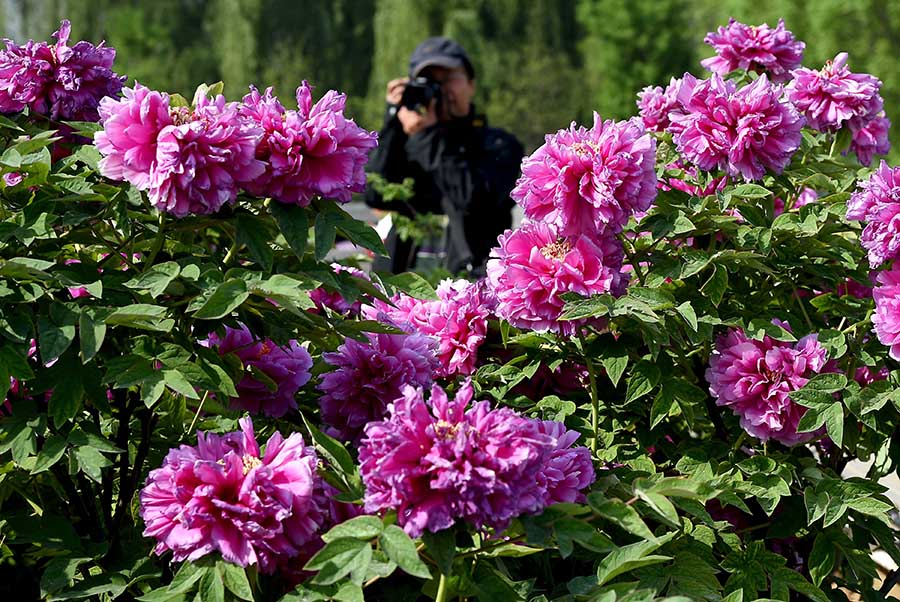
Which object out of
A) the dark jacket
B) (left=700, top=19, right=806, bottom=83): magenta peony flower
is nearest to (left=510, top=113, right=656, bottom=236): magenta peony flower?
(left=700, top=19, right=806, bottom=83): magenta peony flower

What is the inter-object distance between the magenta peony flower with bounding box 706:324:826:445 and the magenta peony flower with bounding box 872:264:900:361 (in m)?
0.10

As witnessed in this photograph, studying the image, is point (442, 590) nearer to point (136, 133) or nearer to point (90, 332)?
point (90, 332)

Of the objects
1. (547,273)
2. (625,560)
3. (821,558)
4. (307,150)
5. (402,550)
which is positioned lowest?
(821,558)

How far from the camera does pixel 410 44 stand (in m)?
24.6

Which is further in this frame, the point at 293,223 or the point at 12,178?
the point at 12,178

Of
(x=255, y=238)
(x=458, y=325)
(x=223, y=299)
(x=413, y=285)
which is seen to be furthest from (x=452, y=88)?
(x=223, y=299)

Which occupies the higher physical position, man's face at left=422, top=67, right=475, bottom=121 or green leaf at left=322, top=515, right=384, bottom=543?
man's face at left=422, top=67, right=475, bottom=121

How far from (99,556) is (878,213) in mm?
1269

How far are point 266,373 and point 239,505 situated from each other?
1.19ft

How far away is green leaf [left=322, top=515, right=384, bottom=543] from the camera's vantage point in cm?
123

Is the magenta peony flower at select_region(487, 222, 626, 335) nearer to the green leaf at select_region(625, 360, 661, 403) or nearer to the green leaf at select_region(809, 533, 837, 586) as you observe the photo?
the green leaf at select_region(625, 360, 661, 403)

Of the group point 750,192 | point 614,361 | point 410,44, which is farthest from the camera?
point 410,44

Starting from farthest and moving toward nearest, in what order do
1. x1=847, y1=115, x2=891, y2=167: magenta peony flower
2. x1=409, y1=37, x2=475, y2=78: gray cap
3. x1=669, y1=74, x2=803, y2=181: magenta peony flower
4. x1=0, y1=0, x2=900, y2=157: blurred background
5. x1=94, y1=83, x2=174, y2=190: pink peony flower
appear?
1. x1=0, y1=0, x2=900, y2=157: blurred background
2. x1=409, y1=37, x2=475, y2=78: gray cap
3. x1=847, y1=115, x2=891, y2=167: magenta peony flower
4. x1=669, y1=74, x2=803, y2=181: magenta peony flower
5. x1=94, y1=83, x2=174, y2=190: pink peony flower

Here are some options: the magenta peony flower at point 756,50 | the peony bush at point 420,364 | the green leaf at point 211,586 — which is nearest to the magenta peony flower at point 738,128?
the peony bush at point 420,364
